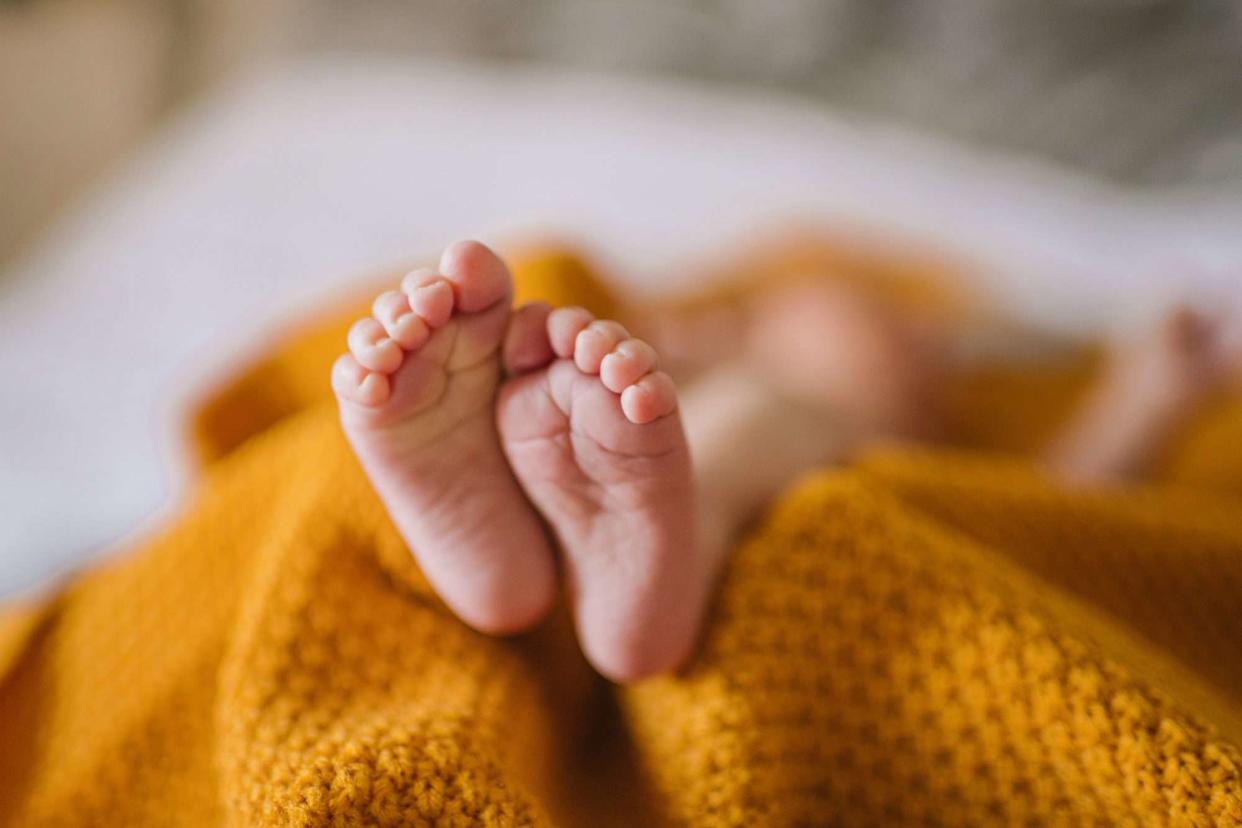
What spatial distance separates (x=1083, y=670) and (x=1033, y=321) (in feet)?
2.67

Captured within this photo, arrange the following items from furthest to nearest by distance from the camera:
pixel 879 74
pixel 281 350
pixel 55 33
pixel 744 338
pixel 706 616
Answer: pixel 55 33 < pixel 879 74 < pixel 744 338 < pixel 281 350 < pixel 706 616

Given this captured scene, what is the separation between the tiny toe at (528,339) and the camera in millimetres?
509

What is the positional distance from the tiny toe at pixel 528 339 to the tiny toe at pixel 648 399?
3.1 inches

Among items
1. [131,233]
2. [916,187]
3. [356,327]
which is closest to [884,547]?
[356,327]

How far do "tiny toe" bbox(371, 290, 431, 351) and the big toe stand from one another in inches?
1.0

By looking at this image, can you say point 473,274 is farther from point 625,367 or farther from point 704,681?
point 704,681

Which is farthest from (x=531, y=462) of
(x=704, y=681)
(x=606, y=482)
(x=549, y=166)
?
(x=549, y=166)

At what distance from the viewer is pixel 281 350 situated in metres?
0.92

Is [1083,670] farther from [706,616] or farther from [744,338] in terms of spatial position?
[744,338]

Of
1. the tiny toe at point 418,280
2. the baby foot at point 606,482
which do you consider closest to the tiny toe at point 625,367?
the baby foot at point 606,482

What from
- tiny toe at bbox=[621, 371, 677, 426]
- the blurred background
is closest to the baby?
tiny toe at bbox=[621, 371, 677, 426]

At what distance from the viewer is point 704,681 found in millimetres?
539

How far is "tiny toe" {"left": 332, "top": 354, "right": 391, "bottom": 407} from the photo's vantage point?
467mm

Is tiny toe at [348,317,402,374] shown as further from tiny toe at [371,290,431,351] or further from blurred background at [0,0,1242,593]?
blurred background at [0,0,1242,593]
